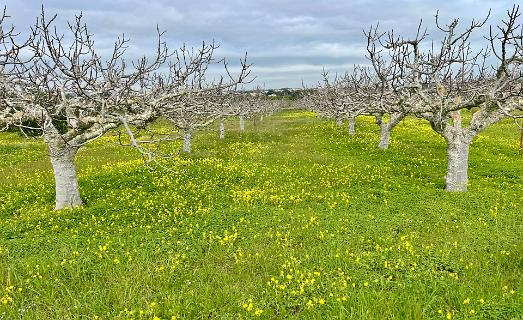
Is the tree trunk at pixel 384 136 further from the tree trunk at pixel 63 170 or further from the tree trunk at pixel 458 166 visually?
the tree trunk at pixel 63 170

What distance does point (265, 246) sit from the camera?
10.2m

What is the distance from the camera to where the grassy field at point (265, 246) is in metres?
7.37

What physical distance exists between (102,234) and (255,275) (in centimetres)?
495

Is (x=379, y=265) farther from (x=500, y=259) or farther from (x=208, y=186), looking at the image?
(x=208, y=186)

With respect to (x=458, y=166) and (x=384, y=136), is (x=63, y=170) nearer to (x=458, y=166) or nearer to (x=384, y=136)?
(x=458, y=166)

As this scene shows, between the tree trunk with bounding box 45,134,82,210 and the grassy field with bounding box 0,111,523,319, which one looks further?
the tree trunk with bounding box 45,134,82,210

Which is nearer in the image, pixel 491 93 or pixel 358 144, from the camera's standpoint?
pixel 491 93

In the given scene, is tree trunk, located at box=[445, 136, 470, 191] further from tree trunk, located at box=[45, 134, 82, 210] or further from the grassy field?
tree trunk, located at box=[45, 134, 82, 210]

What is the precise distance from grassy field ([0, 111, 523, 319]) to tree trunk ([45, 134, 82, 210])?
0.69m

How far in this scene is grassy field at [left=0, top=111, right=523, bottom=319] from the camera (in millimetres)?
7371

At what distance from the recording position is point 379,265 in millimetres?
8859

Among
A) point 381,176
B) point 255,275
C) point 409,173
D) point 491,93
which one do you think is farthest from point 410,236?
point 409,173

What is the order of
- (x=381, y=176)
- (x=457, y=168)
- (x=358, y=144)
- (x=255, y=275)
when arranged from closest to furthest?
(x=255, y=275)
(x=457, y=168)
(x=381, y=176)
(x=358, y=144)

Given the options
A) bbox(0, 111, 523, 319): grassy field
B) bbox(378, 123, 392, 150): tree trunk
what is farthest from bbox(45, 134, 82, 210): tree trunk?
bbox(378, 123, 392, 150): tree trunk
